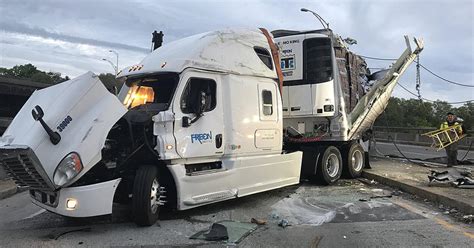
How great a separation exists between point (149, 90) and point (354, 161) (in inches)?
257

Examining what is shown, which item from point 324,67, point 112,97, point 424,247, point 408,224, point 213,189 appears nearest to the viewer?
point 424,247

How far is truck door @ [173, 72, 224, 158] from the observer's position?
7000mm

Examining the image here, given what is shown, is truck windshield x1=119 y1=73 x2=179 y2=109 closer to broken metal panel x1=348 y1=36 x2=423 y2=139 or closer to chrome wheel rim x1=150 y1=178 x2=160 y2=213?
chrome wheel rim x1=150 y1=178 x2=160 y2=213

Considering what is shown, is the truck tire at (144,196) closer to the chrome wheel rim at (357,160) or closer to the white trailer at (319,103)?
the white trailer at (319,103)

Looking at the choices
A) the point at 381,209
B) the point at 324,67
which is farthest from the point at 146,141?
the point at 324,67

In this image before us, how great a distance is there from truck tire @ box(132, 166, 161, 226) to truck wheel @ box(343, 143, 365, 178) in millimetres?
6385

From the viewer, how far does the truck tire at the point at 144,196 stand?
20.9ft

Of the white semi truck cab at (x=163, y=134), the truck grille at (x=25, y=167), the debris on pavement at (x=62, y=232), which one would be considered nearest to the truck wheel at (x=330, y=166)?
the white semi truck cab at (x=163, y=134)

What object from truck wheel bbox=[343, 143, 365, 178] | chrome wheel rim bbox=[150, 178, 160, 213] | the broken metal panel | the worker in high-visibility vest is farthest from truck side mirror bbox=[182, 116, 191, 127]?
the worker in high-visibility vest

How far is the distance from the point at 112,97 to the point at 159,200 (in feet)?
5.60

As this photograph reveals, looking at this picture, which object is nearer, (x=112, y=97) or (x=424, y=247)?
(x=424, y=247)

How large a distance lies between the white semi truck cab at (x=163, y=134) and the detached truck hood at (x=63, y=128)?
0.04 ft

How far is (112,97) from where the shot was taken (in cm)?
635

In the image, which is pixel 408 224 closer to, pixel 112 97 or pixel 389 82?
pixel 112 97
